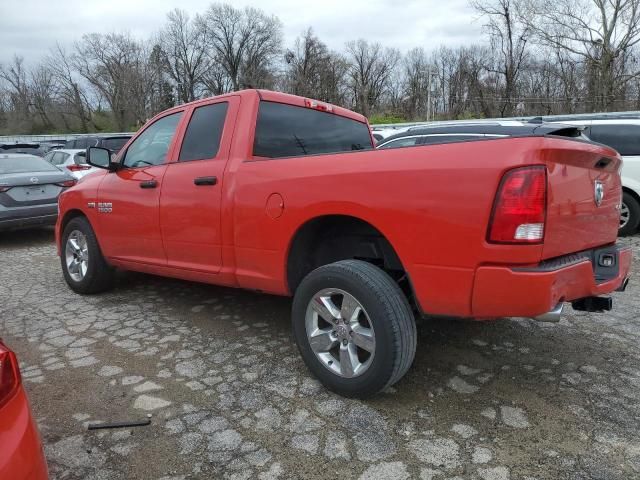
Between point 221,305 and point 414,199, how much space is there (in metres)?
2.65

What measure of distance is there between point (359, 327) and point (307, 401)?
0.52 meters

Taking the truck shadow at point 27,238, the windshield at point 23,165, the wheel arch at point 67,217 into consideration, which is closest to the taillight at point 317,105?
the wheel arch at point 67,217

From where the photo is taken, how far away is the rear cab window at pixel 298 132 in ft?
11.9

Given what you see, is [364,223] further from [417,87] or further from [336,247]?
[417,87]

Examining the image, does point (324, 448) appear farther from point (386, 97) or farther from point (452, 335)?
point (386, 97)

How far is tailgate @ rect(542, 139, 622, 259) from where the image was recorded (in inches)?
91.7

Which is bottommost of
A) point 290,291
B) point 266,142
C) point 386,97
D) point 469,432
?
point 469,432

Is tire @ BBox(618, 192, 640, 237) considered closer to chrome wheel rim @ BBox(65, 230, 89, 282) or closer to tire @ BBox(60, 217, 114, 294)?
tire @ BBox(60, 217, 114, 294)

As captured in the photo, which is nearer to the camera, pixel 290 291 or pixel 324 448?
pixel 324 448

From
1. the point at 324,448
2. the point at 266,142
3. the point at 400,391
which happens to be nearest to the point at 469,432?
the point at 400,391

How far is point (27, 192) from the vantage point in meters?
7.93

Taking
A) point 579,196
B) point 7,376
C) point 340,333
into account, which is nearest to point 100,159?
point 340,333

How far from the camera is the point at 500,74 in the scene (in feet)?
131

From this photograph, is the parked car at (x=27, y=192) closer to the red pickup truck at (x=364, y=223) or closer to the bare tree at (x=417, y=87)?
the red pickup truck at (x=364, y=223)
